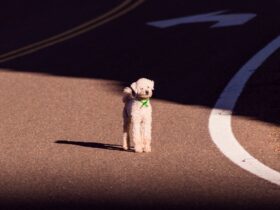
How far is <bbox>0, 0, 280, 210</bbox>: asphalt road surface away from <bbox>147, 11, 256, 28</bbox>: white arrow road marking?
0.63ft

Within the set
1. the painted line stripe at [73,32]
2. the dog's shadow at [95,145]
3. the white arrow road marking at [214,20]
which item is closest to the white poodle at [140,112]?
the dog's shadow at [95,145]

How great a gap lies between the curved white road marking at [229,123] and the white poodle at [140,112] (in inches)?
29.6

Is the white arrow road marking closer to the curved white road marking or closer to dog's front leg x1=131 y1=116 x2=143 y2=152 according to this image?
the curved white road marking

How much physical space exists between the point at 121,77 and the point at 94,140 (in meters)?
4.20

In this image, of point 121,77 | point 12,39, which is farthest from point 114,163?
point 12,39

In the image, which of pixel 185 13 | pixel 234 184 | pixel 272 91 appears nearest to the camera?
pixel 234 184

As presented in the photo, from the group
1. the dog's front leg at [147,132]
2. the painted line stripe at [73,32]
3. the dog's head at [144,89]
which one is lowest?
the dog's front leg at [147,132]

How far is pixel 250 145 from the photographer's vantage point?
10859 mm

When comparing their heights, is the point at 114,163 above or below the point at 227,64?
below

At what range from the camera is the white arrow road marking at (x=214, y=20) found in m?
19.4

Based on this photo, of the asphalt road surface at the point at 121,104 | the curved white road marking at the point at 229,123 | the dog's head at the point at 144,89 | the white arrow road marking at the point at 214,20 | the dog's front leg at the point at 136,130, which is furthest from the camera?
the white arrow road marking at the point at 214,20

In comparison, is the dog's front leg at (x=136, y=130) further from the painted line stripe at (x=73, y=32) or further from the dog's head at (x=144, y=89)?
the painted line stripe at (x=73, y=32)

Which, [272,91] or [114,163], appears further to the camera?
[272,91]

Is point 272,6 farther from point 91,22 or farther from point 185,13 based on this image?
point 91,22
